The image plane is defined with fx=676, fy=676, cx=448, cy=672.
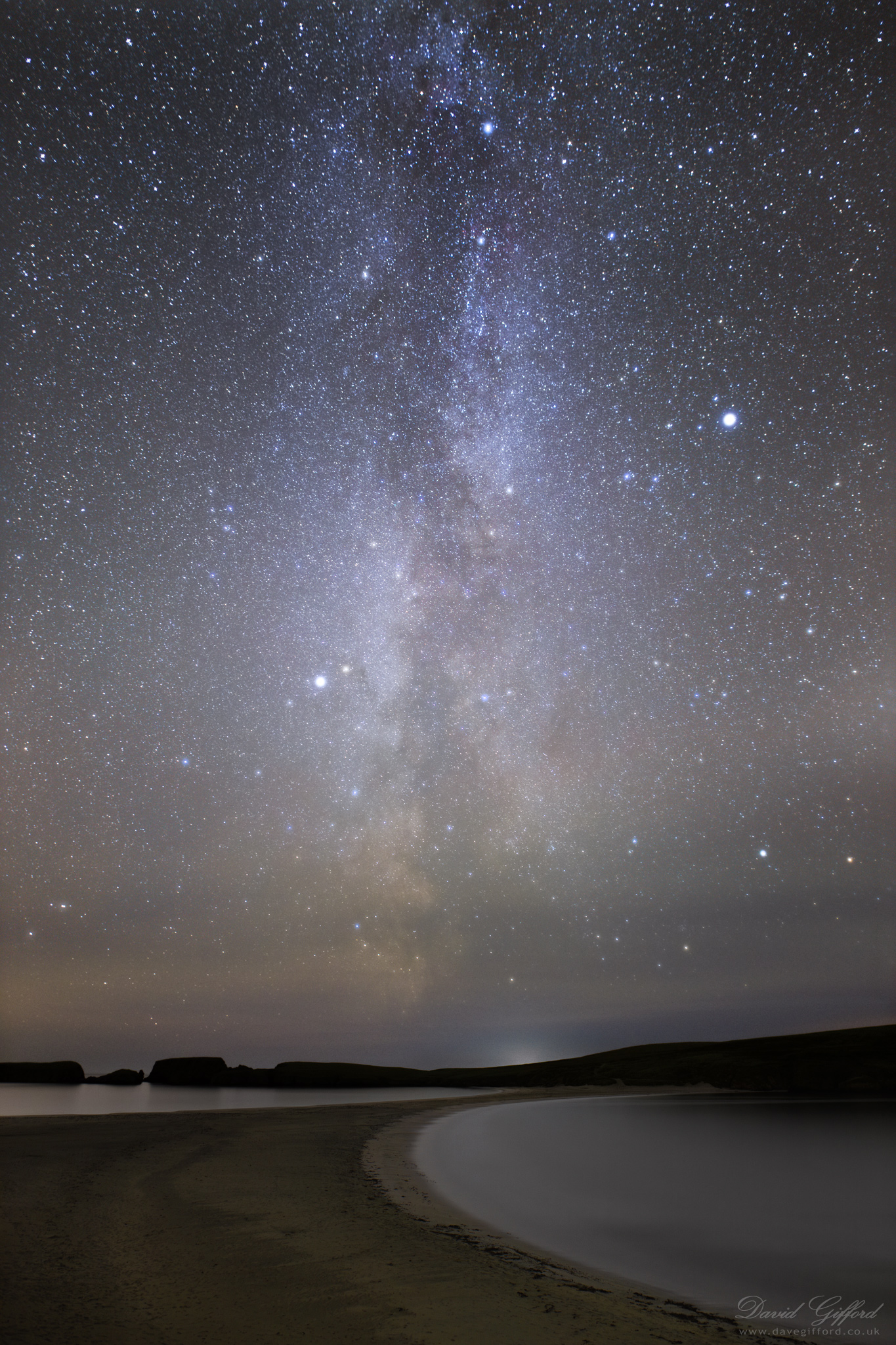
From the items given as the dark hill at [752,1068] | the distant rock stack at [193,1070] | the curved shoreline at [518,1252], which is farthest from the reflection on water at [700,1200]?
the distant rock stack at [193,1070]

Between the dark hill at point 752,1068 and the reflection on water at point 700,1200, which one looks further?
the dark hill at point 752,1068

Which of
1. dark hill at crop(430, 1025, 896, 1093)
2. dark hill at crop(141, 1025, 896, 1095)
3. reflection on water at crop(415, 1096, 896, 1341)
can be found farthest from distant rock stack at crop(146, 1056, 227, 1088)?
reflection on water at crop(415, 1096, 896, 1341)

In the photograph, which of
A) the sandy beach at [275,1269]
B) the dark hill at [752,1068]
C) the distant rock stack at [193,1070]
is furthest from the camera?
the distant rock stack at [193,1070]

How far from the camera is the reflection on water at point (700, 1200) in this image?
355 inches

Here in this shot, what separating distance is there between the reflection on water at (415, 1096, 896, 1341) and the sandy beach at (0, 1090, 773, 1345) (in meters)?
1.57

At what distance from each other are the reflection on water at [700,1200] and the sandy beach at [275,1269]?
1.57 meters

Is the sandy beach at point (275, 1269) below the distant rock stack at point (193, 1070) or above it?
above

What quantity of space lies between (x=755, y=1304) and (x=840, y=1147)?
71.5 feet

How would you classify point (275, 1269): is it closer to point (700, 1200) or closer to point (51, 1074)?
point (700, 1200)

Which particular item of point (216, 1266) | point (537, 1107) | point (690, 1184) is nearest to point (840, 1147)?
point (690, 1184)

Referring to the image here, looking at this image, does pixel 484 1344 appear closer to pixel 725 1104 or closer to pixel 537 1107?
pixel 537 1107

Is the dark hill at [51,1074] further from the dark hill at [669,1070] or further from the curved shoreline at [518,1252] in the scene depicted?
the curved shoreline at [518,1252]

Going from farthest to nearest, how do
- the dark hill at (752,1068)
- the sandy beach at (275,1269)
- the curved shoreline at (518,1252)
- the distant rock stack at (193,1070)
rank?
the distant rock stack at (193,1070) < the dark hill at (752,1068) < the curved shoreline at (518,1252) < the sandy beach at (275,1269)

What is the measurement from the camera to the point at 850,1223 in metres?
13.4
